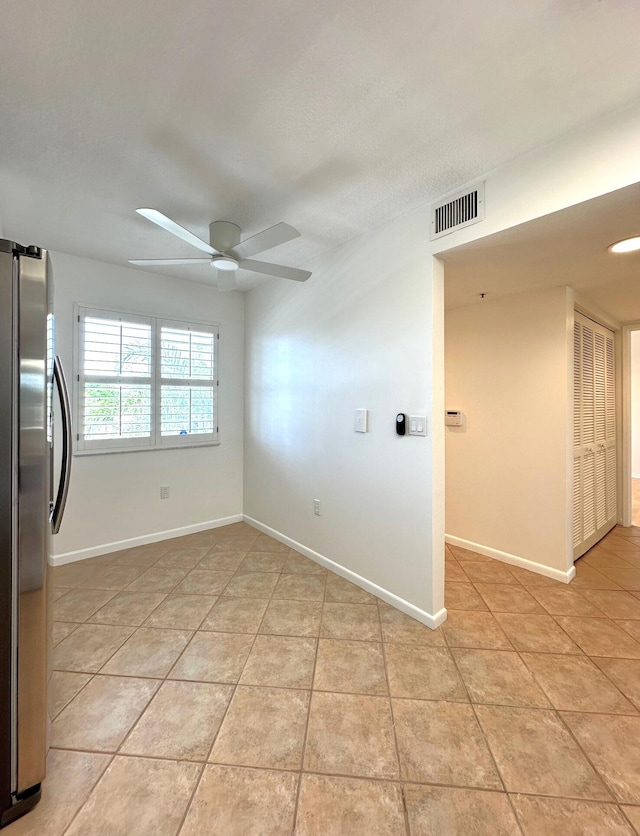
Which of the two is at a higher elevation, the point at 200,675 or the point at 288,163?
the point at 288,163

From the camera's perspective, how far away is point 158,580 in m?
2.54

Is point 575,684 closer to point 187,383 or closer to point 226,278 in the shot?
point 226,278

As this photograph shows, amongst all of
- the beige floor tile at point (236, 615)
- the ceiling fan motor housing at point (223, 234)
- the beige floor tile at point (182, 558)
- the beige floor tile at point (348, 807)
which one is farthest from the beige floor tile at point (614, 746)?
the ceiling fan motor housing at point (223, 234)

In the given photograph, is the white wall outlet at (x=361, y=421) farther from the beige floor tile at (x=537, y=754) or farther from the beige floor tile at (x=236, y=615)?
the beige floor tile at (x=537, y=754)

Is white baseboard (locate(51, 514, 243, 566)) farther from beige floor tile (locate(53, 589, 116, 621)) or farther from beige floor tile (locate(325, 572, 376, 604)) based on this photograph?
beige floor tile (locate(325, 572, 376, 604))

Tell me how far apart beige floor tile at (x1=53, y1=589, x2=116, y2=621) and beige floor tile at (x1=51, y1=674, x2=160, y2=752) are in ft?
2.16

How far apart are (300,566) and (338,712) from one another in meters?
1.37

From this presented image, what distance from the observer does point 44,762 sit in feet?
3.62

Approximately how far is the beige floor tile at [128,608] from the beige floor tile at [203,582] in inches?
6.2

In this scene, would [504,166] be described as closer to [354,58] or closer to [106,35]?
[354,58]

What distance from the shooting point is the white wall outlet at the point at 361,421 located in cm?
242

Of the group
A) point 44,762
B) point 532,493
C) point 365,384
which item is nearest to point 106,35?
point 365,384

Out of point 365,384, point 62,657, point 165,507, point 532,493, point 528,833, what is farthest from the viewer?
point 165,507

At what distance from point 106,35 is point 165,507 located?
3.19 meters
